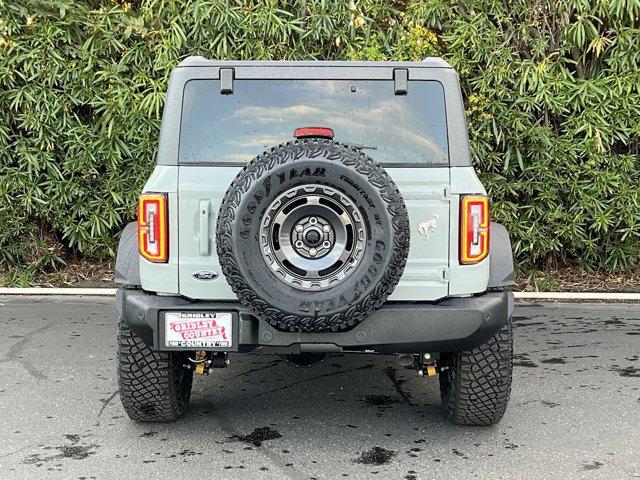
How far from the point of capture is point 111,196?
8.48 metres

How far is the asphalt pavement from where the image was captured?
12.7 ft

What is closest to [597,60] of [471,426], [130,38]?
[130,38]

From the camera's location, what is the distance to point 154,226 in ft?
13.1

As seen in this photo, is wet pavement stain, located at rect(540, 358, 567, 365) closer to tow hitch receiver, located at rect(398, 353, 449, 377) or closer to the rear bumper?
tow hitch receiver, located at rect(398, 353, 449, 377)

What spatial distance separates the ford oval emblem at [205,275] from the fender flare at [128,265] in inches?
14.1

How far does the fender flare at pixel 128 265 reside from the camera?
422 cm

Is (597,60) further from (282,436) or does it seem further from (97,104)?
(282,436)

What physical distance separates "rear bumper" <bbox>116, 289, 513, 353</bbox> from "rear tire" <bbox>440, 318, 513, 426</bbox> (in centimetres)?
25

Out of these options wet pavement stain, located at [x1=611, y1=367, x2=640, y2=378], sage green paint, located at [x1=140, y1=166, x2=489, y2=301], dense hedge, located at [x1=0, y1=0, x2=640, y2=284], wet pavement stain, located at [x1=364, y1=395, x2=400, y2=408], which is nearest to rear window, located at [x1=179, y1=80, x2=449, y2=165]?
sage green paint, located at [x1=140, y1=166, x2=489, y2=301]

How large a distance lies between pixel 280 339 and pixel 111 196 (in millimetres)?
5066

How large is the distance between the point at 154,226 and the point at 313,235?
79cm

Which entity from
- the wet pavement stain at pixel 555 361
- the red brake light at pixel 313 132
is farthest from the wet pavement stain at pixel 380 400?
the red brake light at pixel 313 132

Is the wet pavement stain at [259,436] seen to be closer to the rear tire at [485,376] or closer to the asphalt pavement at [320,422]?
the asphalt pavement at [320,422]

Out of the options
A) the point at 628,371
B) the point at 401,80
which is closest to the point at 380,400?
the point at 628,371
